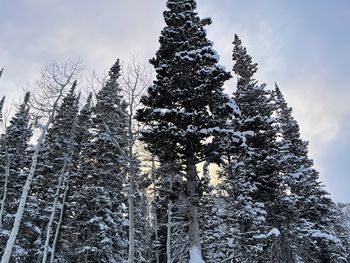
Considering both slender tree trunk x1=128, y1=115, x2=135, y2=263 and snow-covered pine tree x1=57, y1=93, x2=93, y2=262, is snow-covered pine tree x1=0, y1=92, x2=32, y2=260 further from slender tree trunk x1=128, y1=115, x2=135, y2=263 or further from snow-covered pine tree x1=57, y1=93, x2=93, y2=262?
slender tree trunk x1=128, y1=115, x2=135, y2=263

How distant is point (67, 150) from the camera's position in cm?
2342

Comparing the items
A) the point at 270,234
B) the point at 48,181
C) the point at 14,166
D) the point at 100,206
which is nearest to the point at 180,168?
the point at 270,234

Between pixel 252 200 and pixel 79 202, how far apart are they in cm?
1299

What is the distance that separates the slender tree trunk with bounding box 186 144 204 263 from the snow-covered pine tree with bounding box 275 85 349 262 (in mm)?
8213

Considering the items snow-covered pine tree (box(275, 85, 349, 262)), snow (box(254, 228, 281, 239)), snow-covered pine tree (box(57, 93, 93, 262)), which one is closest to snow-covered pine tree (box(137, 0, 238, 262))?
snow (box(254, 228, 281, 239))

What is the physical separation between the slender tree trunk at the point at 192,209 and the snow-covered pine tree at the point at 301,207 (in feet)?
26.9

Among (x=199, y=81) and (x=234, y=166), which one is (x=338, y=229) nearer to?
(x=234, y=166)

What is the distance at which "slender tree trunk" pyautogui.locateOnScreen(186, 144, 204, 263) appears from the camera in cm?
1030

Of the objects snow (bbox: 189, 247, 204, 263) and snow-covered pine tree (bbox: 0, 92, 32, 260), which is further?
snow-covered pine tree (bbox: 0, 92, 32, 260)

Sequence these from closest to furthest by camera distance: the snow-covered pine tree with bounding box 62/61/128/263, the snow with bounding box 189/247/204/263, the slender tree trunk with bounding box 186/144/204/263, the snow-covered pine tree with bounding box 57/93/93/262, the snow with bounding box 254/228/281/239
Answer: the snow with bounding box 189/247/204/263
the slender tree trunk with bounding box 186/144/204/263
the snow with bounding box 254/228/281/239
the snow-covered pine tree with bounding box 62/61/128/263
the snow-covered pine tree with bounding box 57/93/93/262

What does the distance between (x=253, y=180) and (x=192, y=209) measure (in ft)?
25.7

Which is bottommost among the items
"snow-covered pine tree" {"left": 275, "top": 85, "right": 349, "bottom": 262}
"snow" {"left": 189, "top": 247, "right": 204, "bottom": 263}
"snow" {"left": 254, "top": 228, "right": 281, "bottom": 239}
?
"snow" {"left": 189, "top": 247, "right": 204, "bottom": 263}

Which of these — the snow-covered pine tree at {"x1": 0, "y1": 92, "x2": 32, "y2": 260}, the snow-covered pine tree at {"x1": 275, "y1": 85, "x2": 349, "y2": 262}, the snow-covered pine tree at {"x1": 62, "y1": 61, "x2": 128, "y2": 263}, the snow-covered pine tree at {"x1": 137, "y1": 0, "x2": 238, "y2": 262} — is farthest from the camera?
the snow-covered pine tree at {"x1": 0, "y1": 92, "x2": 32, "y2": 260}

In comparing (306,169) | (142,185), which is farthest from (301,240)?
(142,185)
